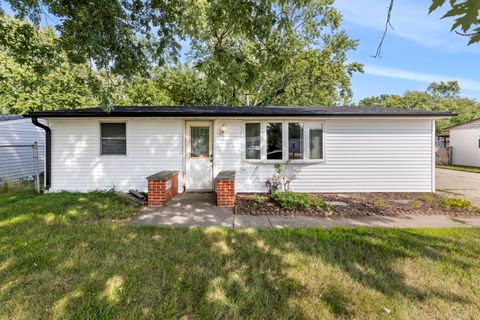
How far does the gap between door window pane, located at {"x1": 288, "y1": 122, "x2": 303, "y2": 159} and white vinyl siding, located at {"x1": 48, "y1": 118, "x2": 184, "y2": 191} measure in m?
3.43

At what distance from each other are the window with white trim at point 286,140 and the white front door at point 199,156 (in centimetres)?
128

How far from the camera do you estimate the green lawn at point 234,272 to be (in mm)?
2156

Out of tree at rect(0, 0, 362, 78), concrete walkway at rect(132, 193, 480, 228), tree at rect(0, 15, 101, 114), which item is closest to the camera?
tree at rect(0, 0, 362, 78)

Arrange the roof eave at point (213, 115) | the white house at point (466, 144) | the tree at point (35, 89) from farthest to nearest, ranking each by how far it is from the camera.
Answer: the white house at point (466, 144) → the tree at point (35, 89) → the roof eave at point (213, 115)

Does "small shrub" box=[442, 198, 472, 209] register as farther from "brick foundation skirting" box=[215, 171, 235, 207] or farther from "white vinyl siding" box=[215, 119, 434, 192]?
"brick foundation skirting" box=[215, 171, 235, 207]

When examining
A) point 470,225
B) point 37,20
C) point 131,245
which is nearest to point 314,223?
point 470,225

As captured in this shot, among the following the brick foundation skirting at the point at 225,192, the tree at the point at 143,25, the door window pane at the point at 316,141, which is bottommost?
the brick foundation skirting at the point at 225,192

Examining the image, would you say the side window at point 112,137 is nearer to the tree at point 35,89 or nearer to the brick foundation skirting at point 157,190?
the brick foundation skirting at point 157,190

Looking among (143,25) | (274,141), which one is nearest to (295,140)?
(274,141)

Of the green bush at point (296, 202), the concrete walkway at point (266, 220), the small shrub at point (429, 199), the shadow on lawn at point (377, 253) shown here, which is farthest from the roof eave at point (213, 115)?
the shadow on lawn at point (377, 253)

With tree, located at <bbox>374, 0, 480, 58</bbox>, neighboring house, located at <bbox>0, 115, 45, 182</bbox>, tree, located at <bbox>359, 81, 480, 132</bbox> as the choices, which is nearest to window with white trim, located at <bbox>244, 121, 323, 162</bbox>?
tree, located at <bbox>374, 0, 480, 58</bbox>

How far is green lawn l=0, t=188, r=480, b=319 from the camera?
2.16 metres

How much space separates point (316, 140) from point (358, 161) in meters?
1.50

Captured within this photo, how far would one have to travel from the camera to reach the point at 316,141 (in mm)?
7223
